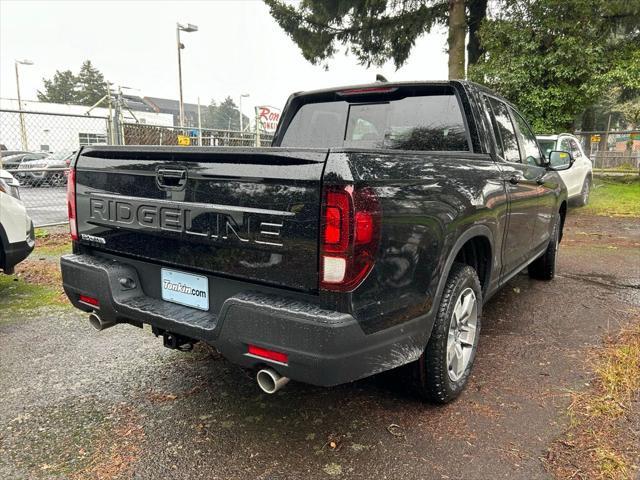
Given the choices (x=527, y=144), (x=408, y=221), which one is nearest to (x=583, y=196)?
(x=527, y=144)

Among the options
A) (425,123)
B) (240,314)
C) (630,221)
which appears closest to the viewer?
(240,314)

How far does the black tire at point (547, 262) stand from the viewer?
530 centimetres

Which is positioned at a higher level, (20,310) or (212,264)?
(212,264)

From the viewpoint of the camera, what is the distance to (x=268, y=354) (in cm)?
211

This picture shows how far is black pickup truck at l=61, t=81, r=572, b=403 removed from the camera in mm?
2016

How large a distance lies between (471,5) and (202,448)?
615 inches

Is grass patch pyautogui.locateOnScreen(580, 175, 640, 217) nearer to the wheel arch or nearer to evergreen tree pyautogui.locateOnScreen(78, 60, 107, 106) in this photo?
the wheel arch

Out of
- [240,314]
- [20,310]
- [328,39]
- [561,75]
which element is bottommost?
Answer: [20,310]

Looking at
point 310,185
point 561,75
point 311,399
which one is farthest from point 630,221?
point 310,185

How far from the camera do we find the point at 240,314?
2139mm

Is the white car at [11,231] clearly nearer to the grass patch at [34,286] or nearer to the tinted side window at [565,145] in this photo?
the grass patch at [34,286]

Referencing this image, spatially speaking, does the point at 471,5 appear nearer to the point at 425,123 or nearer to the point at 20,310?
the point at 425,123

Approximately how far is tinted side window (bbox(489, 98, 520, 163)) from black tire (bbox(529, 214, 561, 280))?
1.69 metres

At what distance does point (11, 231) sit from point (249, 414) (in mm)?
3191
